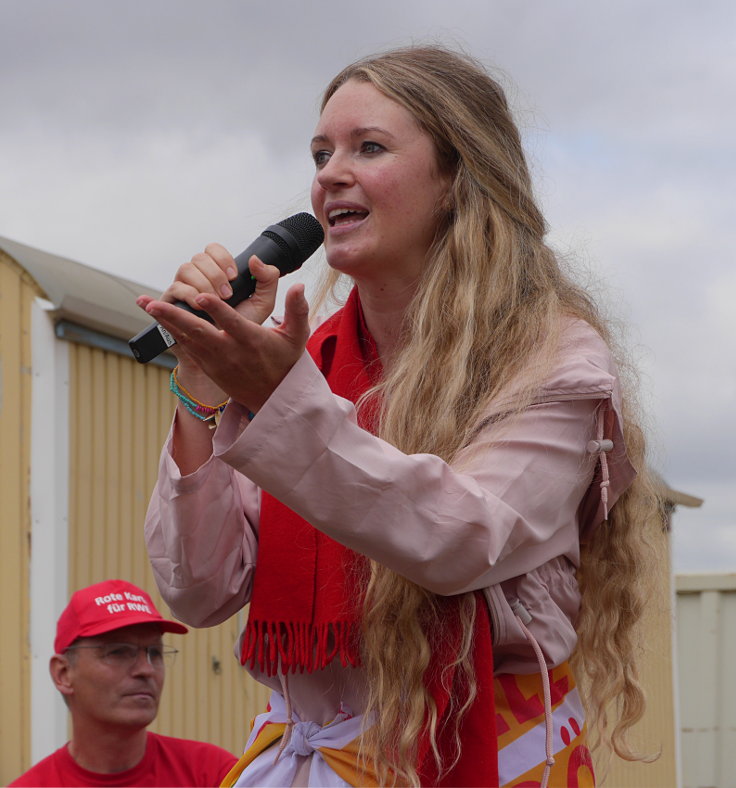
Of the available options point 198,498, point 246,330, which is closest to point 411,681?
point 198,498

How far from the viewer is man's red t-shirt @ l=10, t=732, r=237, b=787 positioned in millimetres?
3885

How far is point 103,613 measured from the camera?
4.16 metres

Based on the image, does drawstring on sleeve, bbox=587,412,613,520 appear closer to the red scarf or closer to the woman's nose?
the red scarf

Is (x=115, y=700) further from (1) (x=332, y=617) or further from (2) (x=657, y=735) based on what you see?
(2) (x=657, y=735)

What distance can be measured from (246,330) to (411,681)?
1.93ft

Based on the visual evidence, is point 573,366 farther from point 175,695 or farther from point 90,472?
point 175,695

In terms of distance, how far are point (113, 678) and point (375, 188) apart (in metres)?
Result: 2.51

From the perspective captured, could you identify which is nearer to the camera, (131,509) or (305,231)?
(305,231)

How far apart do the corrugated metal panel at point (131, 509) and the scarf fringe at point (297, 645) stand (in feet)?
8.97

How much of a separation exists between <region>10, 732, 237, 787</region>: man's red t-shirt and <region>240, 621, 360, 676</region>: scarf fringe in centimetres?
208

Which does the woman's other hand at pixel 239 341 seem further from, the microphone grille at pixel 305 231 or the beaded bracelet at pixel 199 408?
the microphone grille at pixel 305 231

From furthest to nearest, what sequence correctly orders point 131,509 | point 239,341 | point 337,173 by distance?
point 131,509 < point 337,173 < point 239,341

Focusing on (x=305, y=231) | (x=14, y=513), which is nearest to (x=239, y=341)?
(x=305, y=231)

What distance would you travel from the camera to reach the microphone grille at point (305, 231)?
209 centimetres
